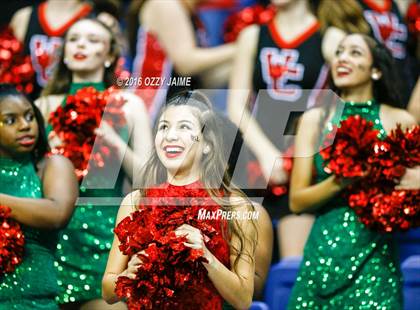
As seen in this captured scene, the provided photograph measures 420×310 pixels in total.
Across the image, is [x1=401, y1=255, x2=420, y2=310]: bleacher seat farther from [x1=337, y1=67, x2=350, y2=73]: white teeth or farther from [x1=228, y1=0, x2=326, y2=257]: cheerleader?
[x1=337, y1=67, x2=350, y2=73]: white teeth

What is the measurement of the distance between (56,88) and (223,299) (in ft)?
3.70

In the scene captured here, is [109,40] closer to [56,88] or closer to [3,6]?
[56,88]

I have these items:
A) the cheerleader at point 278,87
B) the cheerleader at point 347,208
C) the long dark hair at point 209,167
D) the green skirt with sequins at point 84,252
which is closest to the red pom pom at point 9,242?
the green skirt with sequins at point 84,252

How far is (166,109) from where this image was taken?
332 centimetres

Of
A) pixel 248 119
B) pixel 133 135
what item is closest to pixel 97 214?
pixel 133 135

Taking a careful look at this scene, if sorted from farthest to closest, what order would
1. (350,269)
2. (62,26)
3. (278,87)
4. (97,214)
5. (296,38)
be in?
1. (62,26)
2. (296,38)
3. (278,87)
4. (97,214)
5. (350,269)

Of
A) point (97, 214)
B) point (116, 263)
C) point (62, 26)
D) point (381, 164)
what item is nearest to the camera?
point (116, 263)

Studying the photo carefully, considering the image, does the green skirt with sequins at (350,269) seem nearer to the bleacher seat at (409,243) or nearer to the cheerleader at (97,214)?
→ the bleacher seat at (409,243)

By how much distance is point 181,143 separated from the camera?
3.26m

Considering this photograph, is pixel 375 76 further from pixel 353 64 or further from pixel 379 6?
pixel 379 6

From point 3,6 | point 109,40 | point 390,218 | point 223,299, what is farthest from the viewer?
point 3,6

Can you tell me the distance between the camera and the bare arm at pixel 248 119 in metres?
3.58

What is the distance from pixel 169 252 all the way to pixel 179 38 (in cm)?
138

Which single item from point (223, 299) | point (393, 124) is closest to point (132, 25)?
point (393, 124)
